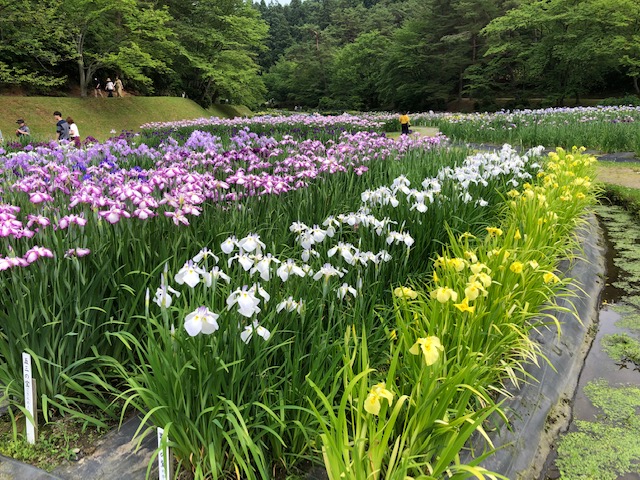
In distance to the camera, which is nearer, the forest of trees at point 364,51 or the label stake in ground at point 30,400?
the label stake in ground at point 30,400

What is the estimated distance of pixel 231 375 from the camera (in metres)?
1.69

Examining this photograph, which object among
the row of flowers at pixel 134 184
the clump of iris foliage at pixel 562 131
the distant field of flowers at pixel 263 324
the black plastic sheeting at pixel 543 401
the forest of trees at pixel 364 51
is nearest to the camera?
the distant field of flowers at pixel 263 324

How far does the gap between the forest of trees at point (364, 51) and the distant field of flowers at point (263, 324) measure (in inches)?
721

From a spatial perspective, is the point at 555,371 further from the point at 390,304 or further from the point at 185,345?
the point at 185,345

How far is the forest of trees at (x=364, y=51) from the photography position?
19391 mm

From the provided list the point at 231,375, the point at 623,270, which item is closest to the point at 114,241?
the point at 231,375

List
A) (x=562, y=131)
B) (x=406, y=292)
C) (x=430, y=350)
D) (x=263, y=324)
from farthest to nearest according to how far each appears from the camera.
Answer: (x=562, y=131)
(x=406, y=292)
(x=263, y=324)
(x=430, y=350)

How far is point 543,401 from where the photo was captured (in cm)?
238

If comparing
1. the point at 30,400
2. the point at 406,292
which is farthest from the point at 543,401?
the point at 30,400

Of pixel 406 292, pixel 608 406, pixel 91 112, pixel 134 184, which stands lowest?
pixel 608 406

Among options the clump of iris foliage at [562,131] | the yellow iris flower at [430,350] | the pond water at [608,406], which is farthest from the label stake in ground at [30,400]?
the clump of iris foliage at [562,131]

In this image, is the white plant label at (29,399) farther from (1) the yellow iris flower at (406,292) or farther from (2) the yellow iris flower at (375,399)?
(1) the yellow iris flower at (406,292)

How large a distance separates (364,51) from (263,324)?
48.2 m

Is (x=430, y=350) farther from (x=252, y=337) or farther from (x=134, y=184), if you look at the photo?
(x=134, y=184)
